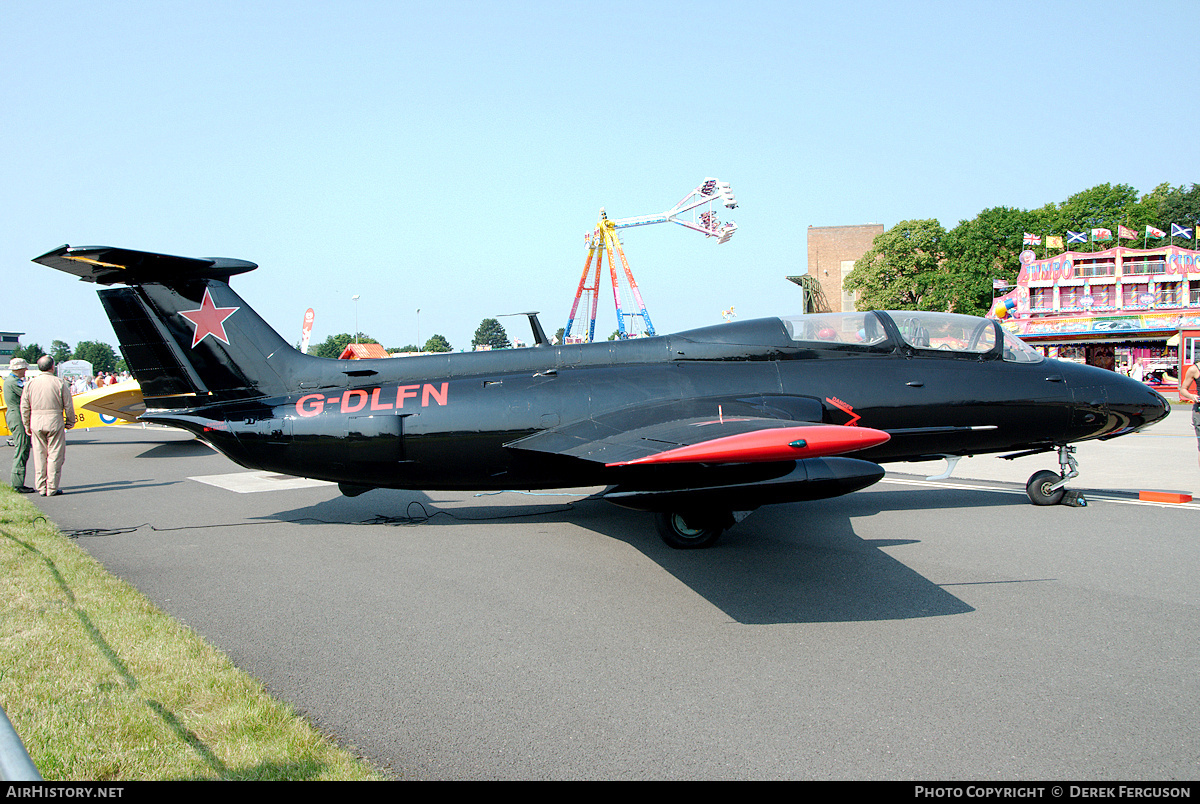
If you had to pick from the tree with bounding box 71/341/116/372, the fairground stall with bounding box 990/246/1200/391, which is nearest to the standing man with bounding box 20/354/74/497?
the fairground stall with bounding box 990/246/1200/391

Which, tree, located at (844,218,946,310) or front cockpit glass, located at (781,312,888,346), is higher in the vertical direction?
tree, located at (844,218,946,310)

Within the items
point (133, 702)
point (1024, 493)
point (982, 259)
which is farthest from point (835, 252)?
point (133, 702)

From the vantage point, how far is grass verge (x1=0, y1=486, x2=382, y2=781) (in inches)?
111

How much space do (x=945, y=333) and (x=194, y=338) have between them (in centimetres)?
824

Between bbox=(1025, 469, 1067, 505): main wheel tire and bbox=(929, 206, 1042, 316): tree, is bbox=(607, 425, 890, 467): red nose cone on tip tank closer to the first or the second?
bbox=(1025, 469, 1067, 505): main wheel tire

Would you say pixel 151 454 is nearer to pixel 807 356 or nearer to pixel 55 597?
pixel 55 597

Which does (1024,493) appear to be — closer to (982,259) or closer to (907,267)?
(982,259)

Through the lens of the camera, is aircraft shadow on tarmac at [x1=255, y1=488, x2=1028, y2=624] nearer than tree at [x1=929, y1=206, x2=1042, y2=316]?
Yes

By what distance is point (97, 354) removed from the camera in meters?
138

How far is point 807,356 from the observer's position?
24.2 feet

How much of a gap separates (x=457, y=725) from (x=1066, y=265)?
48.6 metres

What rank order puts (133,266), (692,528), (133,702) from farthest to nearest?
1. (133,266)
2. (692,528)
3. (133,702)

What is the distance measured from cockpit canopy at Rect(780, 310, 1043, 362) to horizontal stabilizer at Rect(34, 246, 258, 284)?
615 cm

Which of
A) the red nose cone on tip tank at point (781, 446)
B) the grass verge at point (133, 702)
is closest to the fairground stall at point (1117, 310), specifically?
the red nose cone on tip tank at point (781, 446)
